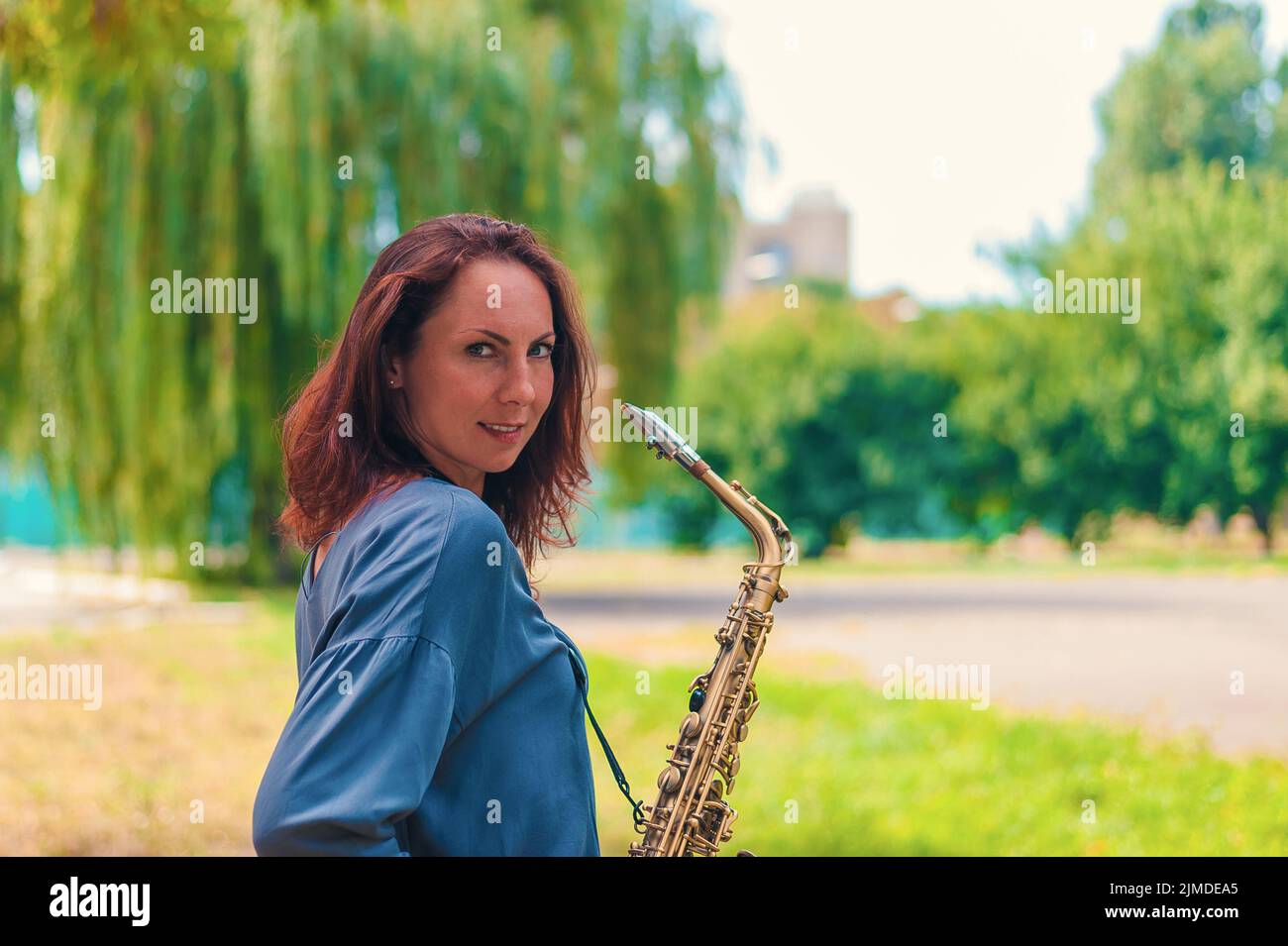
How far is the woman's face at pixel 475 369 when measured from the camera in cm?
151

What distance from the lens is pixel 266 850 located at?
1266 millimetres

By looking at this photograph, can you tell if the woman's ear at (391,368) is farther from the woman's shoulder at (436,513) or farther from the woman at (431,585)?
the woman's shoulder at (436,513)

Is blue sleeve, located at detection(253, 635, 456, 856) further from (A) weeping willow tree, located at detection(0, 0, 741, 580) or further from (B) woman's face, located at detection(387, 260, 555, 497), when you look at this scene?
(A) weeping willow tree, located at detection(0, 0, 741, 580)

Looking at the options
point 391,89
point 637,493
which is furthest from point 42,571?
point 391,89

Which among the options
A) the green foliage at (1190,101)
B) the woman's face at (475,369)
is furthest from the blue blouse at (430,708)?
the green foliage at (1190,101)

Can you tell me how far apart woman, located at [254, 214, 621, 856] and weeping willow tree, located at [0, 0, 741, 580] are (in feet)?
31.0

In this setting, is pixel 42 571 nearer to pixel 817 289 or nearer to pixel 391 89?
pixel 391 89

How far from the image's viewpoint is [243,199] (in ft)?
40.9

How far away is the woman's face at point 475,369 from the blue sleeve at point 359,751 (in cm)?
33

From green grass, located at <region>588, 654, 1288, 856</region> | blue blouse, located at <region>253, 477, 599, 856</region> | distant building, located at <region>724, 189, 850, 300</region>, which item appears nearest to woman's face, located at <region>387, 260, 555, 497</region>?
blue blouse, located at <region>253, 477, 599, 856</region>

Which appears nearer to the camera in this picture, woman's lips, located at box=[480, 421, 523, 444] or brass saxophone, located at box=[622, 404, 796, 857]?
woman's lips, located at box=[480, 421, 523, 444]

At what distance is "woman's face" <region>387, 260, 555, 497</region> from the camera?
151 cm

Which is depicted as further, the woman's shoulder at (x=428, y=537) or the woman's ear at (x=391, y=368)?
the woman's ear at (x=391, y=368)

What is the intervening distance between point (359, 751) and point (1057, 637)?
1350 centimetres
